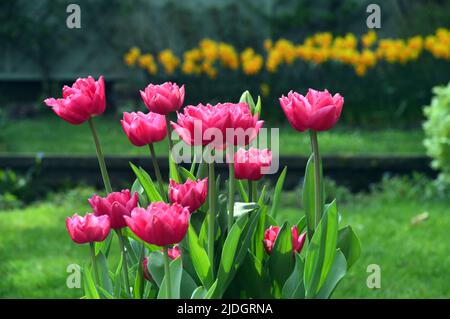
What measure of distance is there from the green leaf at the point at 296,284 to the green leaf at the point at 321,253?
0.06ft

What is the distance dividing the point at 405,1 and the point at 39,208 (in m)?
5.95

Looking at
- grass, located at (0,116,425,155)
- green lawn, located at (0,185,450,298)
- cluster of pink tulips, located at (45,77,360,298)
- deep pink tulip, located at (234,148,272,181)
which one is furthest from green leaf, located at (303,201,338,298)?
grass, located at (0,116,425,155)

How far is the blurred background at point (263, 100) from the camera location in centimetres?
435

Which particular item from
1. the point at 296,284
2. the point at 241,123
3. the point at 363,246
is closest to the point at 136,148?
the point at 363,246

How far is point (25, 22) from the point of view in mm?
9852

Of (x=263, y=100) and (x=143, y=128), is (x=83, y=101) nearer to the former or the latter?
(x=143, y=128)

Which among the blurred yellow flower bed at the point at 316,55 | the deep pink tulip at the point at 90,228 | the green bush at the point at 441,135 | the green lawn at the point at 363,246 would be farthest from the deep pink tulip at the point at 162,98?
the blurred yellow flower bed at the point at 316,55

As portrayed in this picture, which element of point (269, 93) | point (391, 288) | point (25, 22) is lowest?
point (391, 288)

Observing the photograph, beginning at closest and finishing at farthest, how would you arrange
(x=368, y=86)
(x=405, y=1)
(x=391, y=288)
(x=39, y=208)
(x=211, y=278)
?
1. (x=211, y=278)
2. (x=391, y=288)
3. (x=39, y=208)
4. (x=368, y=86)
5. (x=405, y=1)

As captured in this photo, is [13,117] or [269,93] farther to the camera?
[13,117]

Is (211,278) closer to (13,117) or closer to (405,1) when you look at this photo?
(13,117)

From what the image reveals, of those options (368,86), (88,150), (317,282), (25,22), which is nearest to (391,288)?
(317,282)

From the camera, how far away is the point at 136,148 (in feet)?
22.0

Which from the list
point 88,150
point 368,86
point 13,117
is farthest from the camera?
point 13,117
